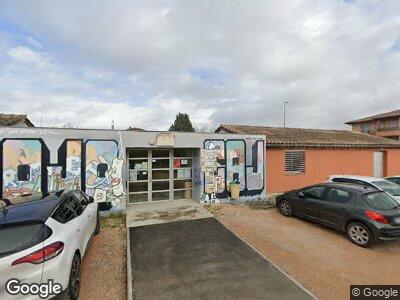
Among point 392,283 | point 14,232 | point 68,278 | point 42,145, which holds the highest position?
point 42,145

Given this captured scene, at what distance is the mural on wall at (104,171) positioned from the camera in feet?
30.1

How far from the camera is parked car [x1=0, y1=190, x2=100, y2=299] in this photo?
332 cm

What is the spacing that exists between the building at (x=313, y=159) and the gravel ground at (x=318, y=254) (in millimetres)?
4705

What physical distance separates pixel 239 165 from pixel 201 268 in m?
6.72

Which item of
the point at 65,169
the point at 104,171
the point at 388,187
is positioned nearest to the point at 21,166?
the point at 65,169

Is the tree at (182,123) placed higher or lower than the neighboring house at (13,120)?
higher

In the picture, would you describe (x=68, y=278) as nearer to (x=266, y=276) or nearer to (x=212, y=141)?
(x=266, y=276)

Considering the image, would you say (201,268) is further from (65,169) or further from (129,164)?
(129,164)

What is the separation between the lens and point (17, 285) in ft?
10.7

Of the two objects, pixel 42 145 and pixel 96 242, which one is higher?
pixel 42 145

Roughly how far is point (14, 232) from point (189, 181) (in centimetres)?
836

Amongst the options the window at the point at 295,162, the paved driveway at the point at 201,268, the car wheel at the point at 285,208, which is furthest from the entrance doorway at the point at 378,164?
the paved driveway at the point at 201,268

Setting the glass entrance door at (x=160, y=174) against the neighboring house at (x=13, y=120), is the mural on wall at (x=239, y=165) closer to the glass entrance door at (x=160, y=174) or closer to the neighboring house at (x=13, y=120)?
the glass entrance door at (x=160, y=174)

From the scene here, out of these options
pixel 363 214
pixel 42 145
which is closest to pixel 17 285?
pixel 42 145
